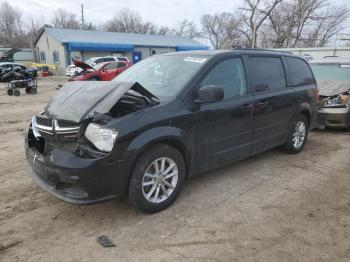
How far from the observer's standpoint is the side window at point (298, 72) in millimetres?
5422

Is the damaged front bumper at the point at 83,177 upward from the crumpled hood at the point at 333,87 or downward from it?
downward

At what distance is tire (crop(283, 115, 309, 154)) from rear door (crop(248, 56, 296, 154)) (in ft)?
0.81

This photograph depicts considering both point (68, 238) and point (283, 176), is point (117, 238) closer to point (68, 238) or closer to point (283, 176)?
point (68, 238)

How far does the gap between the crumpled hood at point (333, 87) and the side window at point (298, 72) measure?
1.96m

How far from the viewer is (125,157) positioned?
3158 millimetres

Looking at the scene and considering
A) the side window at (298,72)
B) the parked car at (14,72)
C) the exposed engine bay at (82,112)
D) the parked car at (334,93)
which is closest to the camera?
the exposed engine bay at (82,112)

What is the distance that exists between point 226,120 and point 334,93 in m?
4.62

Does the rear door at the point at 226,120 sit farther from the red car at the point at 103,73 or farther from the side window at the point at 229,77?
the red car at the point at 103,73

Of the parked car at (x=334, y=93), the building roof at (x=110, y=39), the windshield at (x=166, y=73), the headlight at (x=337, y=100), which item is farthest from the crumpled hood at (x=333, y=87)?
the building roof at (x=110, y=39)

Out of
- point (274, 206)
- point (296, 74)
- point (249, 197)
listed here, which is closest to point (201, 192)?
point (249, 197)

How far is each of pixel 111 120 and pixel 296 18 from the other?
47232mm

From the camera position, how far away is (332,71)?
27.7ft

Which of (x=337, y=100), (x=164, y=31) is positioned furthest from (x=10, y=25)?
(x=337, y=100)

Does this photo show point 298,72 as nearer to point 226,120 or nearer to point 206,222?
point 226,120
